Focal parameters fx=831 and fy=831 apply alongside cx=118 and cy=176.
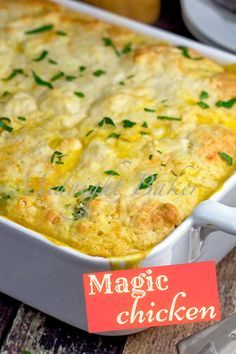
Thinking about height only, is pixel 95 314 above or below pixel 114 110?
below

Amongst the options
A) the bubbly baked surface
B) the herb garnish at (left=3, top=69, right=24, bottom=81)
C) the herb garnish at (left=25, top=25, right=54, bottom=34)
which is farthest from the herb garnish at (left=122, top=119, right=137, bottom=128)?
the herb garnish at (left=25, top=25, right=54, bottom=34)

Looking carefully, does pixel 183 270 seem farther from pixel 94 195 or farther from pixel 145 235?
pixel 94 195

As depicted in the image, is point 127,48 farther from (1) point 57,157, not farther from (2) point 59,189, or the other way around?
(2) point 59,189

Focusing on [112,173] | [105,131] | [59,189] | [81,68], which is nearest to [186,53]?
[81,68]

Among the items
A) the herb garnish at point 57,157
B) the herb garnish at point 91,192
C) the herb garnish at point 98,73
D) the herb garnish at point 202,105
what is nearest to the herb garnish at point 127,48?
the herb garnish at point 98,73

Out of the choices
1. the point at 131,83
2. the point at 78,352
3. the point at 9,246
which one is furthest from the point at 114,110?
the point at 78,352

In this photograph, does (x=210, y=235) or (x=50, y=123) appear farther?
(x=50, y=123)
